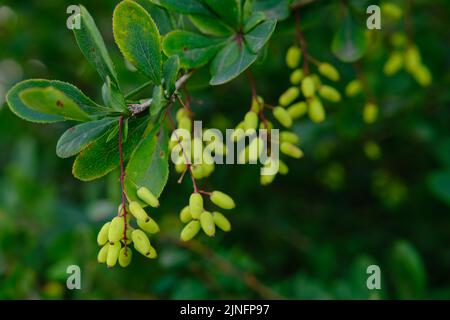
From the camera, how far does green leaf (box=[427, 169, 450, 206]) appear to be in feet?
6.46

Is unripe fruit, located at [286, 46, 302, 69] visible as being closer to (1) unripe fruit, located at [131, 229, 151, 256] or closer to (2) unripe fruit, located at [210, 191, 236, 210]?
(2) unripe fruit, located at [210, 191, 236, 210]

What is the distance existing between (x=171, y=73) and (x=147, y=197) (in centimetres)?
22

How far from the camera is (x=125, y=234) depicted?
3.34 feet

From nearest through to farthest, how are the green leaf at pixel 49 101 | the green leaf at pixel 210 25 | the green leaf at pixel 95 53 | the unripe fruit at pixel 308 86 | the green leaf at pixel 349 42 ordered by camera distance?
the green leaf at pixel 49 101
the green leaf at pixel 95 53
the green leaf at pixel 210 25
the unripe fruit at pixel 308 86
the green leaf at pixel 349 42

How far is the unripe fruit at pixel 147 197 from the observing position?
997 mm

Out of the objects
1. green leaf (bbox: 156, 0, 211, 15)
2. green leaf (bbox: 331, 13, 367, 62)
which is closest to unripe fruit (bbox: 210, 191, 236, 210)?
green leaf (bbox: 156, 0, 211, 15)

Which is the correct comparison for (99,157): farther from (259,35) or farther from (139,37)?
(259,35)

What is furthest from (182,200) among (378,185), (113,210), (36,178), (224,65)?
(224,65)

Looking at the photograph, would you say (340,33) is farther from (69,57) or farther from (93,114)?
(69,57)

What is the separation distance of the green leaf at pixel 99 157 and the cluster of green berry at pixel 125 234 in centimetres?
9

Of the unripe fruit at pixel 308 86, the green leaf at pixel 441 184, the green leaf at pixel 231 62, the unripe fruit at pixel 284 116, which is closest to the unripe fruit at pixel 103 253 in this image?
the green leaf at pixel 231 62

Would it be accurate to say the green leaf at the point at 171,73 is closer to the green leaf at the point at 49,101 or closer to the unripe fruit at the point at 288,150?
the green leaf at the point at 49,101

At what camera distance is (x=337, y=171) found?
2615 millimetres
